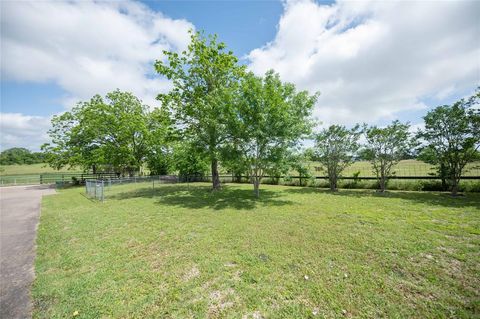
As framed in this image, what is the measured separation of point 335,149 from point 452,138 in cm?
520

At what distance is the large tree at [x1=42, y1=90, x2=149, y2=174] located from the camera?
21.7 meters

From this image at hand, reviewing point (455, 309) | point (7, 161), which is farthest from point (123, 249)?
point (7, 161)

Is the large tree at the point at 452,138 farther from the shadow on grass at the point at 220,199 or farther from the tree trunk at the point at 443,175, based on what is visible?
the shadow on grass at the point at 220,199

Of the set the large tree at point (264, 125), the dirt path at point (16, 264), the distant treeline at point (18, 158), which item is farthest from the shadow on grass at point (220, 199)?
the distant treeline at point (18, 158)

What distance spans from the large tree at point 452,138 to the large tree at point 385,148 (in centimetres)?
77

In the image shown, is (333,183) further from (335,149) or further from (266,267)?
(266,267)

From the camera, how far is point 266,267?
3490 millimetres

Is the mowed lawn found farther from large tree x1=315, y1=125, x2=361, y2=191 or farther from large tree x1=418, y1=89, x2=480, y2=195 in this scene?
large tree x1=315, y1=125, x2=361, y2=191

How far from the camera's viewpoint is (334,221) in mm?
5918

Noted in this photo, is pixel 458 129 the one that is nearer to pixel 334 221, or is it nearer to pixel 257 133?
pixel 334 221

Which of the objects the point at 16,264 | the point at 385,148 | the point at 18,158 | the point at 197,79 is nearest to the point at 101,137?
the point at 197,79

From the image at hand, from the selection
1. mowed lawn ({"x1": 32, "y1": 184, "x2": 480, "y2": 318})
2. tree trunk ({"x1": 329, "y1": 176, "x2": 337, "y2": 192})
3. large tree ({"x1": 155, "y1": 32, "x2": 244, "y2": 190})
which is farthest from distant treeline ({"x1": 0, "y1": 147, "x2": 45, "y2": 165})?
tree trunk ({"x1": 329, "y1": 176, "x2": 337, "y2": 192})

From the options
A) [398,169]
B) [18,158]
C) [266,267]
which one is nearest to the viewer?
[266,267]

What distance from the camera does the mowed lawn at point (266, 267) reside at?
2.58 m
